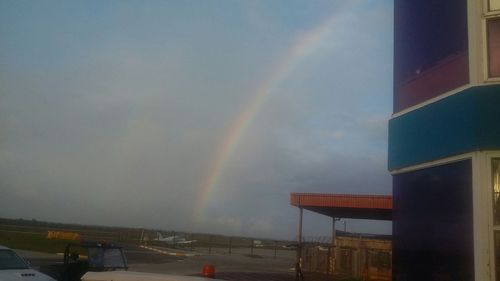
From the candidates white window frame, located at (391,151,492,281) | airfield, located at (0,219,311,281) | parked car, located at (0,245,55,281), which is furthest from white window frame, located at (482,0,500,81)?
airfield, located at (0,219,311,281)

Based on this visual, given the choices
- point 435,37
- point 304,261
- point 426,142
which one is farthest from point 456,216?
point 304,261

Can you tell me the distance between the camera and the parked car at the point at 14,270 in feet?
28.8

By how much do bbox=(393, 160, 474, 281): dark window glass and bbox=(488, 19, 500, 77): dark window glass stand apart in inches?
40.3

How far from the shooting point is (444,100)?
5.89m

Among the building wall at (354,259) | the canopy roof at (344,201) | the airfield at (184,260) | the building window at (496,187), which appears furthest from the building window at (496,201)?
the building wall at (354,259)

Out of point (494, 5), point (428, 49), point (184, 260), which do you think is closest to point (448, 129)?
point (428, 49)

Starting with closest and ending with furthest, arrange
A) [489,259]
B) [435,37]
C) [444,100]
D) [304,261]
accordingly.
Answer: [489,259] → [444,100] → [435,37] → [304,261]

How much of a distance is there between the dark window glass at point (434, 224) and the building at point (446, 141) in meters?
0.01

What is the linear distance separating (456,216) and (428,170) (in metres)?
0.75

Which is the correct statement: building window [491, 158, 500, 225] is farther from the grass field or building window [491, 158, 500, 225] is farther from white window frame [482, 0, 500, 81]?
the grass field

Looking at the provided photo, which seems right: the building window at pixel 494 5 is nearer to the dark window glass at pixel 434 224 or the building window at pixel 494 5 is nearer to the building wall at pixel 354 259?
the dark window glass at pixel 434 224

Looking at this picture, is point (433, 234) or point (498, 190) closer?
point (498, 190)

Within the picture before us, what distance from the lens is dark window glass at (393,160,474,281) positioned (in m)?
5.46

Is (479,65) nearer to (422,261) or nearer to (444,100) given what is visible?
(444,100)
